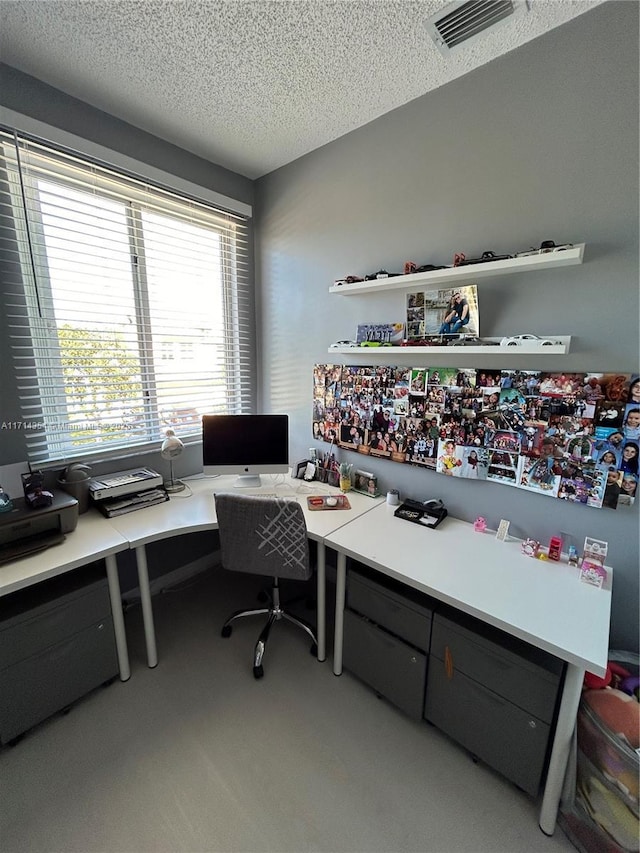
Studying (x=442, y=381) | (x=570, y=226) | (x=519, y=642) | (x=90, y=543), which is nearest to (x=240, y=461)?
(x=90, y=543)

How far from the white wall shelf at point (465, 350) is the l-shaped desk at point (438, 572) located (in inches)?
32.9

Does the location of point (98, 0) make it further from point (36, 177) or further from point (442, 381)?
point (442, 381)

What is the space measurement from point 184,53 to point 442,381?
5.81ft

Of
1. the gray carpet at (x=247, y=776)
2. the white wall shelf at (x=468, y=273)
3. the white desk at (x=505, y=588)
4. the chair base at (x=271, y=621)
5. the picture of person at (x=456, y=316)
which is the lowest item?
the gray carpet at (x=247, y=776)

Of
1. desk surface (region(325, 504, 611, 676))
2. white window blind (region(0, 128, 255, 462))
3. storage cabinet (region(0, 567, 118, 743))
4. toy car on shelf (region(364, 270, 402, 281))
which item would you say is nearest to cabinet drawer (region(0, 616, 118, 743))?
storage cabinet (region(0, 567, 118, 743))

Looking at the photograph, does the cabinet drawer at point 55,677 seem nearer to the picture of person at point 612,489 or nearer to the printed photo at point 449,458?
the printed photo at point 449,458

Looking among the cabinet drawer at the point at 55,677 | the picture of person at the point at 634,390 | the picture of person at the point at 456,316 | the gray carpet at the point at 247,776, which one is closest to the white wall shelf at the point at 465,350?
the picture of person at the point at 456,316

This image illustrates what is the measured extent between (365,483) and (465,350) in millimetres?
961

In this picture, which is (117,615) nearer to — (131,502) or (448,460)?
(131,502)

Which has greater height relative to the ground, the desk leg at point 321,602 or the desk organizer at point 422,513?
the desk organizer at point 422,513

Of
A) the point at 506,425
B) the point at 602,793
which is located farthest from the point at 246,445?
the point at 602,793

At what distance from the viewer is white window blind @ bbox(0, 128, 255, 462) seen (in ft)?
5.46

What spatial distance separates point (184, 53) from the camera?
4.68ft

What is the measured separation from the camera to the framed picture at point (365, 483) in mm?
2070
